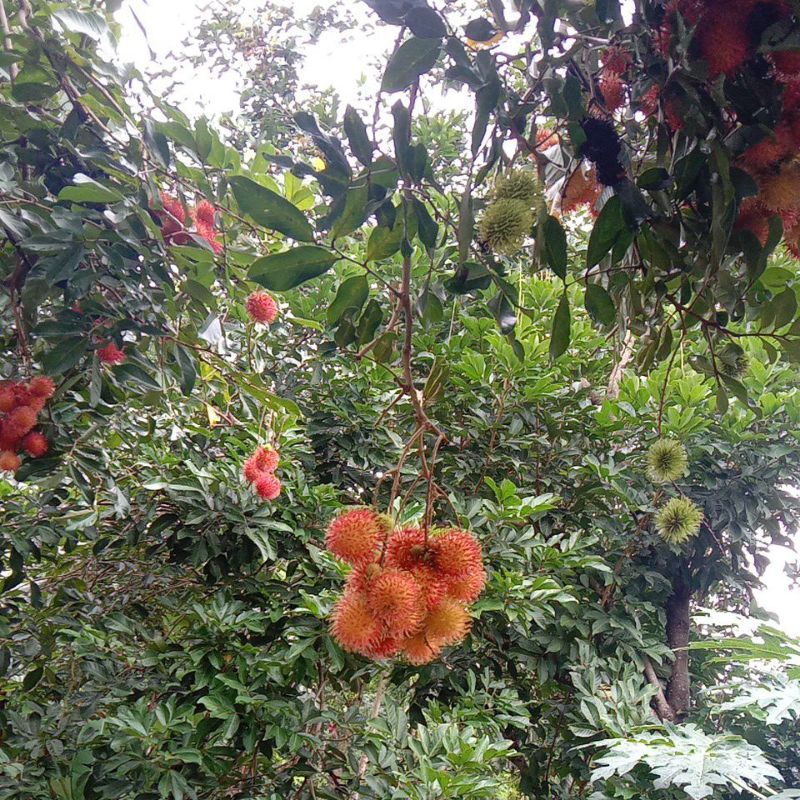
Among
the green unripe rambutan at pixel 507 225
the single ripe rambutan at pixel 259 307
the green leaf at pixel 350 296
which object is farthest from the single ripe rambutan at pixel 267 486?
the green unripe rambutan at pixel 507 225

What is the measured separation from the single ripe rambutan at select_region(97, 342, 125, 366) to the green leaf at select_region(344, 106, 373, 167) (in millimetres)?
783

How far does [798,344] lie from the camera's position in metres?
0.84

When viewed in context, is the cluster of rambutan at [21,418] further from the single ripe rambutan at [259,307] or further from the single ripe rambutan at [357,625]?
the single ripe rambutan at [357,625]

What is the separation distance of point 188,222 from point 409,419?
839mm

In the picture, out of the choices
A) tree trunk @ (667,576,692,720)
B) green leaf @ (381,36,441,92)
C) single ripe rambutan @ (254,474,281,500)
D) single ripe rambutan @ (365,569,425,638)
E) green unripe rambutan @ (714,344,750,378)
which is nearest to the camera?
green leaf @ (381,36,441,92)

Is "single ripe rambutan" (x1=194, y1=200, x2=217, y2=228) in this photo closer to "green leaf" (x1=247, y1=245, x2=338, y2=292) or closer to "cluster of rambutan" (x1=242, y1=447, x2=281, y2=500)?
"cluster of rambutan" (x1=242, y1=447, x2=281, y2=500)

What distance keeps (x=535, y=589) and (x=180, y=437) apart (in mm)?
912

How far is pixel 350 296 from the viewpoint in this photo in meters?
0.73

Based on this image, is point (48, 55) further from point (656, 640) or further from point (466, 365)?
point (656, 640)

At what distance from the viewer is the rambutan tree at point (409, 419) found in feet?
2.11

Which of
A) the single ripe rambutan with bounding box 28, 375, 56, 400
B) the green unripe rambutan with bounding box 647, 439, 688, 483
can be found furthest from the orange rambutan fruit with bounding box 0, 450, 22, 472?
the green unripe rambutan with bounding box 647, 439, 688, 483

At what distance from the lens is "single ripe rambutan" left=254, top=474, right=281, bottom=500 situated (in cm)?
137

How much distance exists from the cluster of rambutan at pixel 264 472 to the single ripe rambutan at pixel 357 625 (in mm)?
634

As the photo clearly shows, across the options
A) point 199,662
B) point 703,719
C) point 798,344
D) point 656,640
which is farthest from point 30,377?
point 703,719
